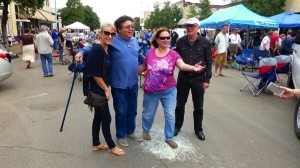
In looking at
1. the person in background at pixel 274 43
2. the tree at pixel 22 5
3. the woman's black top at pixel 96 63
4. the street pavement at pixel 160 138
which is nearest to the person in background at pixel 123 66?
the woman's black top at pixel 96 63

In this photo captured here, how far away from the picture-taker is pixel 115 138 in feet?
14.0

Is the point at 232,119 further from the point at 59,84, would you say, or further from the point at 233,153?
the point at 59,84

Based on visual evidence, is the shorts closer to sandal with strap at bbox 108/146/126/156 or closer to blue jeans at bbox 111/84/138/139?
blue jeans at bbox 111/84/138/139

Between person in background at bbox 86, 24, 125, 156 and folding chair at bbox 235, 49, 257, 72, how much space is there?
359 inches

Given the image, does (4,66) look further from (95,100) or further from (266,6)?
(266,6)

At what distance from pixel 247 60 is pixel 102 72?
945 centimetres

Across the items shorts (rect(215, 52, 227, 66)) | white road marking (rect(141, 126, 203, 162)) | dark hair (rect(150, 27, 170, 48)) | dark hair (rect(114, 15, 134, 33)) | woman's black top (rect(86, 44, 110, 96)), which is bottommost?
white road marking (rect(141, 126, 203, 162))

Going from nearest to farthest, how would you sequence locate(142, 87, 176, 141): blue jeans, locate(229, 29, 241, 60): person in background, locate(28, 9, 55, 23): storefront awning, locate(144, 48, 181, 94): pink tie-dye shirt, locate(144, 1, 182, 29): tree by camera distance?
locate(144, 48, 181, 94): pink tie-dye shirt
locate(142, 87, 176, 141): blue jeans
locate(229, 29, 241, 60): person in background
locate(28, 9, 55, 23): storefront awning
locate(144, 1, 182, 29): tree

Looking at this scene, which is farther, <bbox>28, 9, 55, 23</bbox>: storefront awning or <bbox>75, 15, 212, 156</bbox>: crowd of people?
<bbox>28, 9, 55, 23</bbox>: storefront awning

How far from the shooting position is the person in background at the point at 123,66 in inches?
140

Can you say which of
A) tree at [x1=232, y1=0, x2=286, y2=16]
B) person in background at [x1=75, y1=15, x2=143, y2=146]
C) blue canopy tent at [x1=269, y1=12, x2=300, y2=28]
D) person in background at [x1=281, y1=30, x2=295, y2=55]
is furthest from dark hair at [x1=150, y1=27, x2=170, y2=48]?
tree at [x1=232, y1=0, x2=286, y2=16]

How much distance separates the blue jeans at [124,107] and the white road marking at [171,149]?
0.37 m

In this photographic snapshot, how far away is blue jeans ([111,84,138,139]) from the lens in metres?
3.70

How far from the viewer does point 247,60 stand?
1148 centimetres
